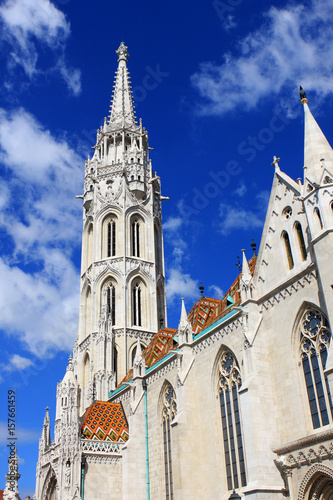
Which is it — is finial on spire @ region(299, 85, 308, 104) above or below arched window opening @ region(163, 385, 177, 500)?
above

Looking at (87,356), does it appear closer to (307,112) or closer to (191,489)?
(191,489)

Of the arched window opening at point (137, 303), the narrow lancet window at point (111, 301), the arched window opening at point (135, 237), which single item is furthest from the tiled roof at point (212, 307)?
the arched window opening at point (135, 237)

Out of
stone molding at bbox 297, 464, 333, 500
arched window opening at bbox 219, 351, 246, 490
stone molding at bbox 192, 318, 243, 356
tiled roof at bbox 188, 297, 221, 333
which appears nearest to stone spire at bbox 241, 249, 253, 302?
stone molding at bbox 192, 318, 243, 356

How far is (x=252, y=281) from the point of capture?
20125 mm

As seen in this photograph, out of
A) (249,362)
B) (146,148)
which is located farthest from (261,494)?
(146,148)

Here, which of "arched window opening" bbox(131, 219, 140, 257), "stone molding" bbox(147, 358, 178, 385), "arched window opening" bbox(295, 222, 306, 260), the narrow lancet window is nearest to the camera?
"arched window opening" bbox(295, 222, 306, 260)

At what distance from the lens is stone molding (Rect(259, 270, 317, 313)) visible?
17.5 metres

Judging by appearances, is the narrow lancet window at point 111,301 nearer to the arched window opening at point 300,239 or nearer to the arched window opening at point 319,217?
the arched window opening at point 300,239

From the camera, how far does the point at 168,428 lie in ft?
80.6

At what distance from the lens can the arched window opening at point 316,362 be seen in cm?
1605

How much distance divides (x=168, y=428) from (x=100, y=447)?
12.0 ft

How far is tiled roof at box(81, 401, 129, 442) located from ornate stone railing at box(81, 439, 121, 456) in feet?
1.16

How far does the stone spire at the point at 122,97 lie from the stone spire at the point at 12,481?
33994mm

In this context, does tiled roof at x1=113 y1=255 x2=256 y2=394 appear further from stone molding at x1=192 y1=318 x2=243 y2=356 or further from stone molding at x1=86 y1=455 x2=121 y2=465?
stone molding at x1=86 y1=455 x2=121 y2=465
